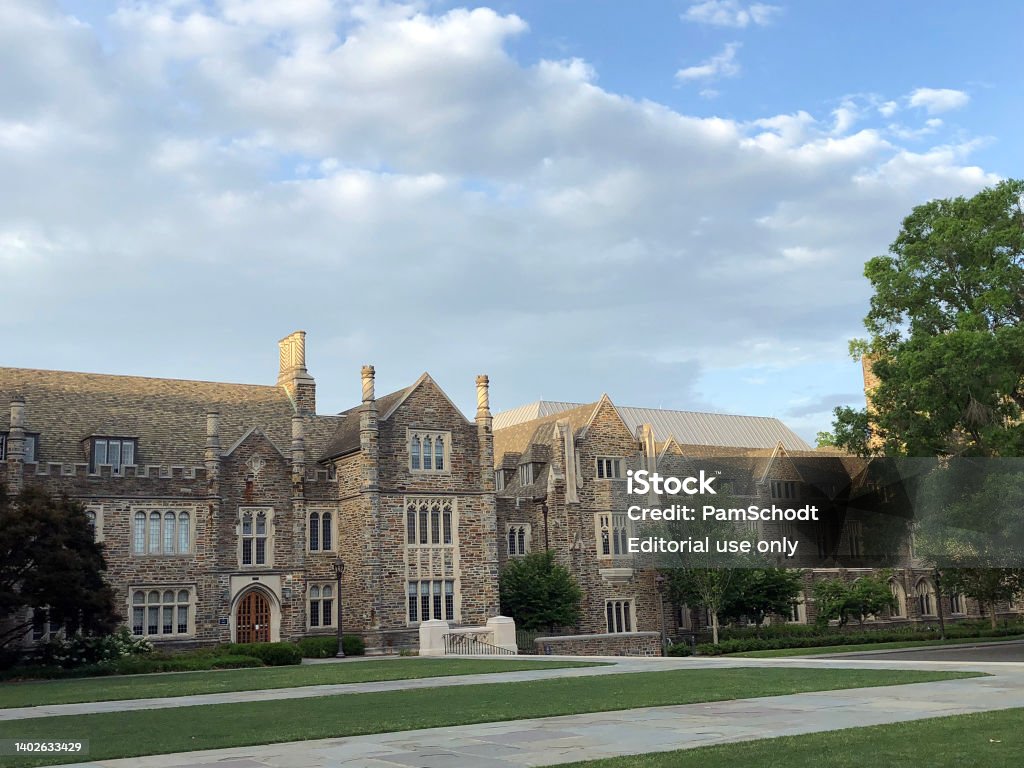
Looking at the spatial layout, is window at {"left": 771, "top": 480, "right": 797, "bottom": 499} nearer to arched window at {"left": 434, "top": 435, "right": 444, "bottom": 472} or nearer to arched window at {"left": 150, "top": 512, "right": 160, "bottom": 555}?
arched window at {"left": 434, "top": 435, "right": 444, "bottom": 472}

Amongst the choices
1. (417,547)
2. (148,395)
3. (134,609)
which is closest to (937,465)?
(417,547)

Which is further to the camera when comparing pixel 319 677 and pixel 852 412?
pixel 852 412

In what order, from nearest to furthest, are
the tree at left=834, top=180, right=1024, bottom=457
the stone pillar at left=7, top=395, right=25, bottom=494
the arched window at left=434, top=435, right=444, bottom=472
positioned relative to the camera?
the tree at left=834, top=180, right=1024, bottom=457, the stone pillar at left=7, top=395, right=25, bottom=494, the arched window at left=434, top=435, right=444, bottom=472

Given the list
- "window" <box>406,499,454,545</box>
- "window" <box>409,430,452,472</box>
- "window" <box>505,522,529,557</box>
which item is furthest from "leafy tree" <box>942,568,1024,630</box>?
"window" <box>409,430,452,472</box>

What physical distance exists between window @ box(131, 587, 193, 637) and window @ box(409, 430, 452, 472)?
11.0 metres

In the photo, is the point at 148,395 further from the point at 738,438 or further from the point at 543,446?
the point at 738,438

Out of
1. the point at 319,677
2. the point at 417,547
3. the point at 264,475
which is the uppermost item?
the point at 264,475

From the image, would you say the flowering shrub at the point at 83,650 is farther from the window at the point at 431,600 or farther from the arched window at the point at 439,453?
the arched window at the point at 439,453

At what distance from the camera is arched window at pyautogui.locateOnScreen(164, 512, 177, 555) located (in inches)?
1641

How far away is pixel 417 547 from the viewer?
45688 mm

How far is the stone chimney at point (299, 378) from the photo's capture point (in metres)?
51.3

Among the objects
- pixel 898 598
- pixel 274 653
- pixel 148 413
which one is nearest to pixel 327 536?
pixel 148 413

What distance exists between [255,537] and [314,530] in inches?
127

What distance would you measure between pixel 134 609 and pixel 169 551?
8.33 ft
